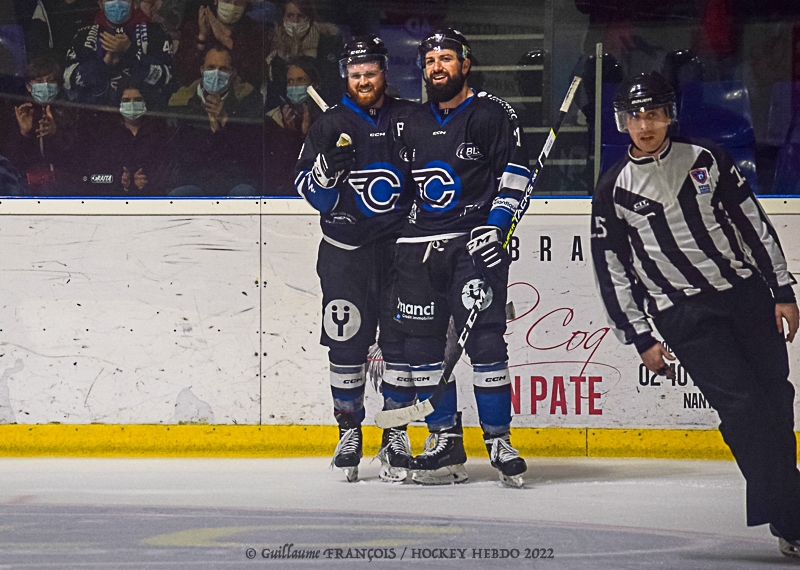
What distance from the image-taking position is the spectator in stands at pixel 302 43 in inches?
172

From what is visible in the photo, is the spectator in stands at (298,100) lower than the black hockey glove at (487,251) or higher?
higher

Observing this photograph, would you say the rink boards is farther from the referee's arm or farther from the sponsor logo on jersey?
the referee's arm

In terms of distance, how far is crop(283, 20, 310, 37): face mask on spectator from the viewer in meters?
4.41

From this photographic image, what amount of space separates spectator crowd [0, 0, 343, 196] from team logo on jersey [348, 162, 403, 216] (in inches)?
13.6

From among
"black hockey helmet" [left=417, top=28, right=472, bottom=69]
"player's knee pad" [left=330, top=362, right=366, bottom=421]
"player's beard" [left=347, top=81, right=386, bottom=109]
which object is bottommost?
"player's knee pad" [left=330, top=362, right=366, bottom=421]

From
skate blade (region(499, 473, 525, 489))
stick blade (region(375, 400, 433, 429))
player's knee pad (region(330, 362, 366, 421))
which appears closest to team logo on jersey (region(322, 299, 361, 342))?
player's knee pad (region(330, 362, 366, 421))

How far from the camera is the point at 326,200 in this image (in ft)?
13.9

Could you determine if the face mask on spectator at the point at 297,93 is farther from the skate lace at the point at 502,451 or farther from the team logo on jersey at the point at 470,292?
the skate lace at the point at 502,451

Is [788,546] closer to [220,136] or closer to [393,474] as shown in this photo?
[393,474]

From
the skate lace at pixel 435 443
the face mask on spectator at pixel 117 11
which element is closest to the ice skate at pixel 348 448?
the skate lace at pixel 435 443

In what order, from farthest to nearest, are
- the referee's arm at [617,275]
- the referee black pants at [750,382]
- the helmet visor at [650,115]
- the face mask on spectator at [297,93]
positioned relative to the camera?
the face mask on spectator at [297,93]
the helmet visor at [650,115]
the referee's arm at [617,275]
the referee black pants at [750,382]

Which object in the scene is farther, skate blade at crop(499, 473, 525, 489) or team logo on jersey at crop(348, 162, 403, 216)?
team logo on jersey at crop(348, 162, 403, 216)

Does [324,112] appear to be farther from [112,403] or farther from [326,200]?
[112,403]

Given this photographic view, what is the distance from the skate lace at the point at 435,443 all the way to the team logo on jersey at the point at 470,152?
0.98m
